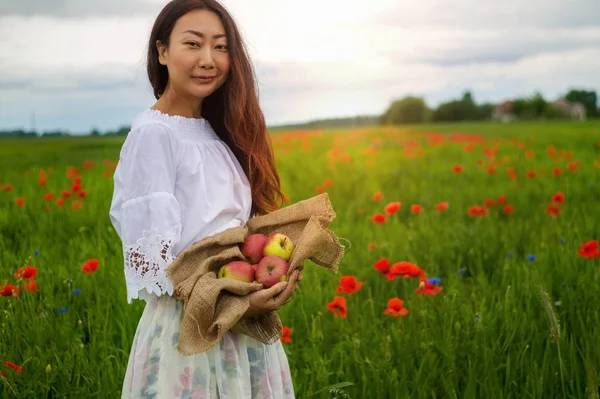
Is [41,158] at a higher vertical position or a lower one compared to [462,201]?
higher

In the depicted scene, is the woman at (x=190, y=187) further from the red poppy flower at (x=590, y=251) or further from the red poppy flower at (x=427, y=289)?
the red poppy flower at (x=590, y=251)

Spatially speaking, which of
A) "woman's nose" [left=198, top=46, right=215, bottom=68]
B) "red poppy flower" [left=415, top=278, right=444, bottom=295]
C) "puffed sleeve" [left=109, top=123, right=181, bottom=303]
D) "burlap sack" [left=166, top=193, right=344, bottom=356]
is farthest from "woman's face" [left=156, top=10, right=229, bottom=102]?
"red poppy flower" [left=415, top=278, right=444, bottom=295]

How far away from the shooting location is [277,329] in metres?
1.82

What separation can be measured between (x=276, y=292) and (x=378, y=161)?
251 inches

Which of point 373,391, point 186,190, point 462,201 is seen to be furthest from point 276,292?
point 462,201

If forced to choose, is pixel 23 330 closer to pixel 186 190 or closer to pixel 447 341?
pixel 186 190

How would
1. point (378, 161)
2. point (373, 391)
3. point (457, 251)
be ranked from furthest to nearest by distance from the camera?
point (378, 161) → point (457, 251) → point (373, 391)

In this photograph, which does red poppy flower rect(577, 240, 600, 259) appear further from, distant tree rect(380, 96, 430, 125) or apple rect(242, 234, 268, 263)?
distant tree rect(380, 96, 430, 125)

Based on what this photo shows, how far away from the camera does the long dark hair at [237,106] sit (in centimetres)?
198

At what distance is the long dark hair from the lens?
1977 mm

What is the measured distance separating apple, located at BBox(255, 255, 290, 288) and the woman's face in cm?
53

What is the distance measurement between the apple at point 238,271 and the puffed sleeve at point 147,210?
0.45ft

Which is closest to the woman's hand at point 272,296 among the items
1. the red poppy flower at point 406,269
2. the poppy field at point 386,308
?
the poppy field at point 386,308

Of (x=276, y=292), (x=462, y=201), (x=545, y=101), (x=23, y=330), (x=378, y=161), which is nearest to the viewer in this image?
(x=276, y=292)
